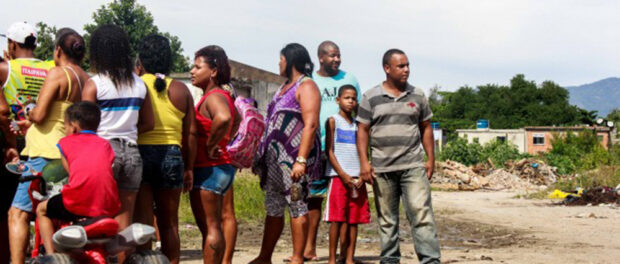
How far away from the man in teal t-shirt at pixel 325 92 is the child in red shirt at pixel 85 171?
295cm

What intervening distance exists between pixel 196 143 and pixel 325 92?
2435mm

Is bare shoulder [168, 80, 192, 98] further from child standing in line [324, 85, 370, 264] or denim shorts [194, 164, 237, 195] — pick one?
child standing in line [324, 85, 370, 264]

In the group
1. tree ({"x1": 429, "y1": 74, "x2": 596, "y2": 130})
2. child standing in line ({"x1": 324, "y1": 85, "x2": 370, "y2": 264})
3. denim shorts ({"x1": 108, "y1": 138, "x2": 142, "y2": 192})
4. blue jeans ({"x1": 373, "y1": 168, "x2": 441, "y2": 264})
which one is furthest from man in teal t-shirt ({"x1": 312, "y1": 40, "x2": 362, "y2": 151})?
tree ({"x1": 429, "y1": 74, "x2": 596, "y2": 130})

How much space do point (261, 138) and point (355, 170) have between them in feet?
3.86

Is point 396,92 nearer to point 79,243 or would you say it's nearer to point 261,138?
point 261,138

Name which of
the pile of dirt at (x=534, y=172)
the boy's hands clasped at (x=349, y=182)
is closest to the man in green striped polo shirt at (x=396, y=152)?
the boy's hands clasped at (x=349, y=182)

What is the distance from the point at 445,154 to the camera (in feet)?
144

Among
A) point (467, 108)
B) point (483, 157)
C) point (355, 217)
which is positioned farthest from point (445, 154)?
point (467, 108)

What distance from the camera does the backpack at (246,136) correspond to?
6.14 meters

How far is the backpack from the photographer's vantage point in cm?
614

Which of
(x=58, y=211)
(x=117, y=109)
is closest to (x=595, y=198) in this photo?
(x=117, y=109)

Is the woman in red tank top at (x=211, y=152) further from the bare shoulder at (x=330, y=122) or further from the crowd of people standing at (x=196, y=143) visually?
the bare shoulder at (x=330, y=122)

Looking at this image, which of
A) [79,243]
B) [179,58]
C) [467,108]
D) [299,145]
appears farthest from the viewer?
[467,108]

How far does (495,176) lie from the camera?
34438mm
